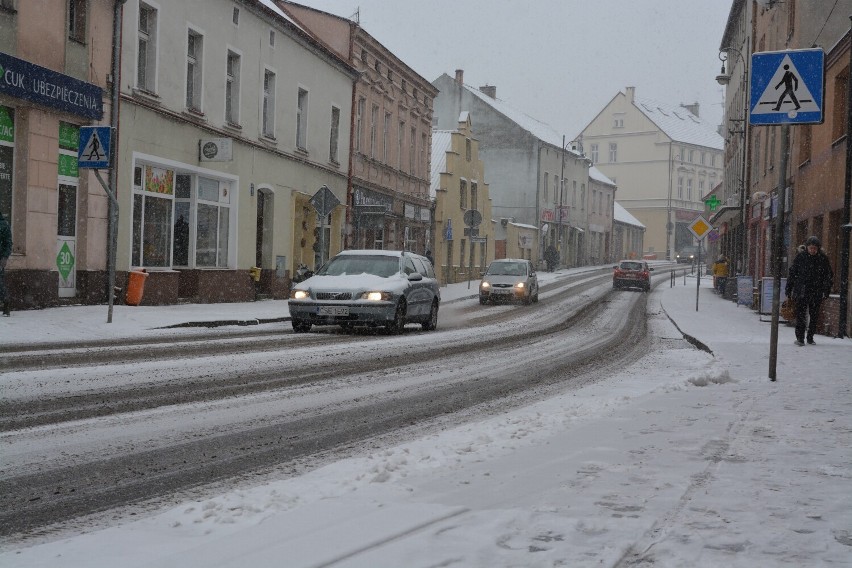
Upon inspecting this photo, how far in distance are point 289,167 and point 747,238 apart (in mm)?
18646

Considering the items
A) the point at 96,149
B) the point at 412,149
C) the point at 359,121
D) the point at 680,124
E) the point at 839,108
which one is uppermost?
the point at 680,124

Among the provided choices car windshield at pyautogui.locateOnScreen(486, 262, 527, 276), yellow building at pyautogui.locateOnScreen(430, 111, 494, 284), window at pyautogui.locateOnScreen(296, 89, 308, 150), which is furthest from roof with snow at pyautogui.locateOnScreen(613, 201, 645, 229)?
window at pyautogui.locateOnScreen(296, 89, 308, 150)

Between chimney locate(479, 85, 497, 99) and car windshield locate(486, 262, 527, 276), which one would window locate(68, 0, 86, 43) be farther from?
chimney locate(479, 85, 497, 99)

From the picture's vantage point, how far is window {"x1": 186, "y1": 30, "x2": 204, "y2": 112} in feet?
77.2

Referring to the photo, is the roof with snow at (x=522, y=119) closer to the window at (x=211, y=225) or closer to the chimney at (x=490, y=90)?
the chimney at (x=490, y=90)

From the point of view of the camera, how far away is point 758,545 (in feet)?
13.2

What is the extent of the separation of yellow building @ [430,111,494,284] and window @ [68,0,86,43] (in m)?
25.9

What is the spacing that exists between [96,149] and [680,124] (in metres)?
99.1

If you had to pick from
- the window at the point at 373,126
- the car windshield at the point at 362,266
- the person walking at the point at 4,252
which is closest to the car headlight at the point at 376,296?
the car windshield at the point at 362,266

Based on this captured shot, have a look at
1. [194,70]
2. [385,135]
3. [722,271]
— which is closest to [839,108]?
[194,70]

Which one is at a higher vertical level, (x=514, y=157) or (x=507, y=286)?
(x=514, y=157)

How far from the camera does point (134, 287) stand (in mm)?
20031

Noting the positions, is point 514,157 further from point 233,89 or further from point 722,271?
point 233,89

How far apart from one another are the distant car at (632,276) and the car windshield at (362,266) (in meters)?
30.5
